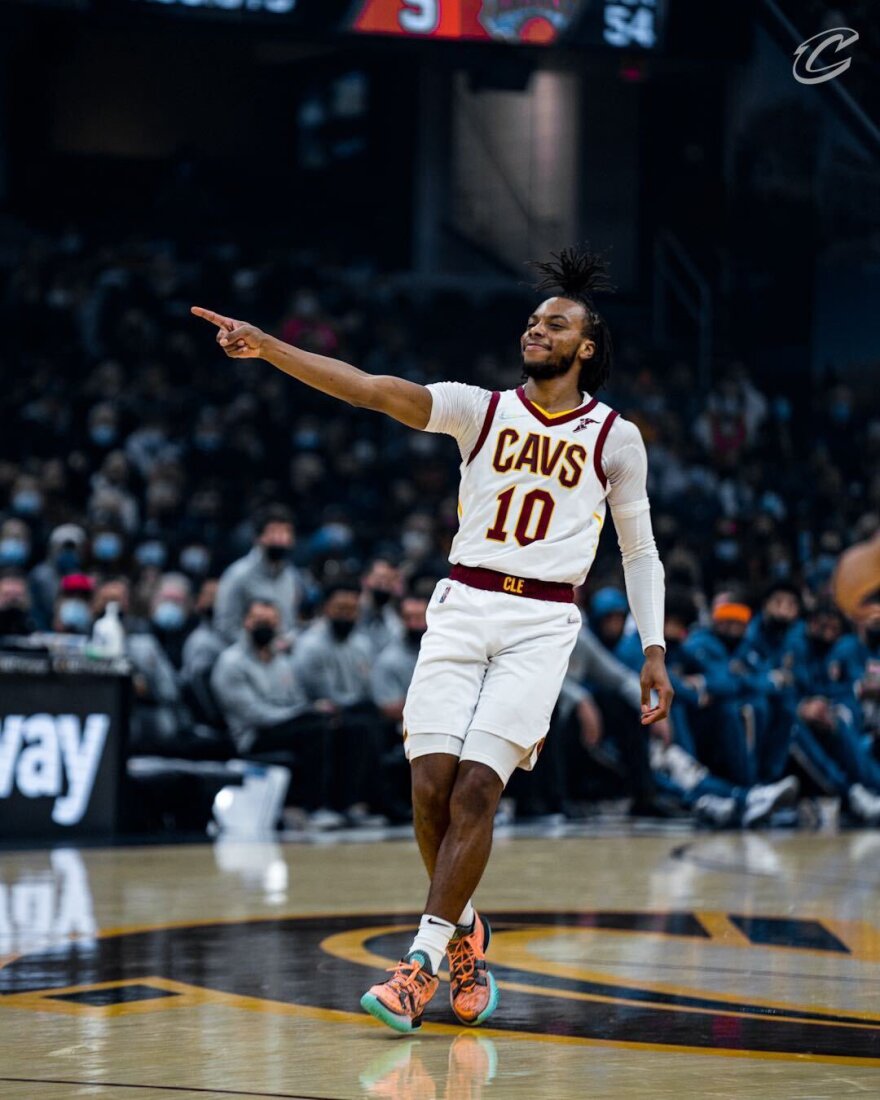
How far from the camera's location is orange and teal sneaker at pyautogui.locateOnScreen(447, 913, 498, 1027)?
216 inches

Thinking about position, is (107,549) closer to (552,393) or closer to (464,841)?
(552,393)

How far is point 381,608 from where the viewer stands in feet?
49.0

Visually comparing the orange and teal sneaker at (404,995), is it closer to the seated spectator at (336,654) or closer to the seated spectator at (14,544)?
the seated spectator at (336,654)

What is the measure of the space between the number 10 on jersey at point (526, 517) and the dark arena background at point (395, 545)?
1.11 feet

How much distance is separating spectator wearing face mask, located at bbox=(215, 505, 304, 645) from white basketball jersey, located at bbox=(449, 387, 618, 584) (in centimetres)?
801

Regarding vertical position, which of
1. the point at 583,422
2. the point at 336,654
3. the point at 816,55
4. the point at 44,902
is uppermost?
the point at 816,55

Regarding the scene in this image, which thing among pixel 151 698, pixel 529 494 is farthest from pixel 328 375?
pixel 151 698

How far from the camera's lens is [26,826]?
11.6 meters

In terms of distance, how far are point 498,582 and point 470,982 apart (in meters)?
1.14

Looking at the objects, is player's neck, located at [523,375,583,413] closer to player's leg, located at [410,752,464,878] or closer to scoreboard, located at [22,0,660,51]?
player's leg, located at [410,752,464,878]

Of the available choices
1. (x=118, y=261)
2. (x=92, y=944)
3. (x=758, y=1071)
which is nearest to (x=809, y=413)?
(x=118, y=261)

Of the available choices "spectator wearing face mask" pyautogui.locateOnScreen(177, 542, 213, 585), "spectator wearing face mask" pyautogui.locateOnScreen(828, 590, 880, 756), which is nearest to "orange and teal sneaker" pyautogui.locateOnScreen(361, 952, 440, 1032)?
"spectator wearing face mask" pyautogui.locateOnScreen(828, 590, 880, 756)

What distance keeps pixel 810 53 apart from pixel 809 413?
677 inches

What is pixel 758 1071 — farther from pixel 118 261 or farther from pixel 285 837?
pixel 118 261
